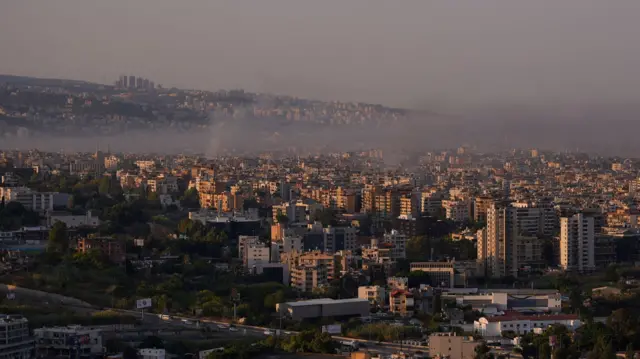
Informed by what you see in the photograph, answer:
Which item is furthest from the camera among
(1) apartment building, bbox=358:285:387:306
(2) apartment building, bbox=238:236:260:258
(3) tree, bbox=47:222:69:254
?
(2) apartment building, bbox=238:236:260:258

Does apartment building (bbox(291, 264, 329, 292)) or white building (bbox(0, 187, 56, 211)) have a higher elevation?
white building (bbox(0, 187, 56, 211))

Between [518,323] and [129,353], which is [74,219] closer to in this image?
[518,323]

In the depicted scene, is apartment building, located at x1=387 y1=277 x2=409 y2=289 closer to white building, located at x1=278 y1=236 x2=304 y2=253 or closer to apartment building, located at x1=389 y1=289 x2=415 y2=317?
apartment building, located at x1=389 y1=289 x2=415 y2=317

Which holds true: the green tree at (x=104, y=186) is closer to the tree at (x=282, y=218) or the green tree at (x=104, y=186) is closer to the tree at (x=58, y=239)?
the tree at (x=282, y=218)

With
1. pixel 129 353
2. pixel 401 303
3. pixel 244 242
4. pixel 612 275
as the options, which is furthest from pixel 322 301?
pixel 244 242

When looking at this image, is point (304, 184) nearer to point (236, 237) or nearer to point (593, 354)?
point (236, 237)

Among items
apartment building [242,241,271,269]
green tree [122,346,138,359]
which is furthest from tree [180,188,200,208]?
green tree [122,346,138,359]

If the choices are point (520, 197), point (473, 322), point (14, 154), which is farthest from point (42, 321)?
point (14, 154)
